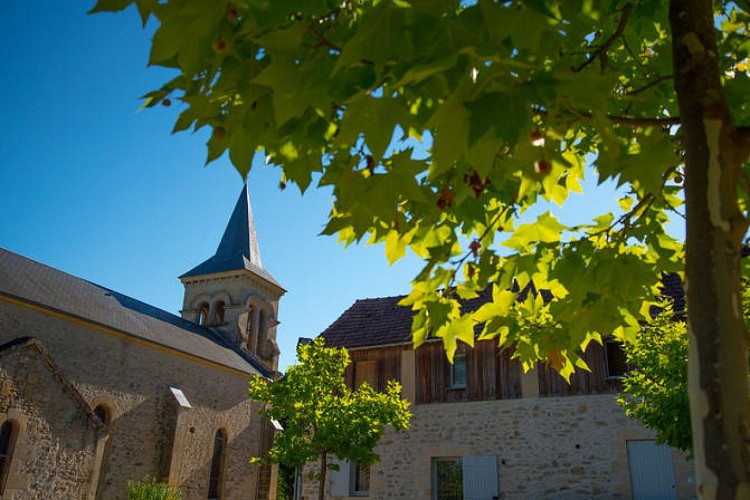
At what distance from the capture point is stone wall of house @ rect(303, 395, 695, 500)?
13883 mm

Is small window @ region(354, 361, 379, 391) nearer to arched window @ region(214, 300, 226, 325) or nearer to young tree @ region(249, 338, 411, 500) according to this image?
young tree @ region(249, 338, 411, 500)

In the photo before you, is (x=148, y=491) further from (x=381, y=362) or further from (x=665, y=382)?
(x=665, y=382)

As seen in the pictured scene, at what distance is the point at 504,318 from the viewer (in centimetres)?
326

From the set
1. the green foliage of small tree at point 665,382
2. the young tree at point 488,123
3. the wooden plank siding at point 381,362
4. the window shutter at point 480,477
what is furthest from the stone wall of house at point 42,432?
the young tree at point 488,123

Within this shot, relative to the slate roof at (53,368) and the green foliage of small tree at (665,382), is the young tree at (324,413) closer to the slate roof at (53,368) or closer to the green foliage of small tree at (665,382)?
the slate roof at (53,368)

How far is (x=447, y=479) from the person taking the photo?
15.8 m

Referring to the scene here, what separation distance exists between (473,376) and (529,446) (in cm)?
239

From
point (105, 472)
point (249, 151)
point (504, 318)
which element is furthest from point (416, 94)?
point (105, 472)

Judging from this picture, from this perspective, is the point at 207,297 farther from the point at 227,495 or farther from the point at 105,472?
the point at 105,472

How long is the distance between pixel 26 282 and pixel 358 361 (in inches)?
489

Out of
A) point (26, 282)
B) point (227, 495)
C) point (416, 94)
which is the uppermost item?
point (26, 282)

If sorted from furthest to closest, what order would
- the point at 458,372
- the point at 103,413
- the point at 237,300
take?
the point at 237,300 → the point at 103,413 → the point at 458,372

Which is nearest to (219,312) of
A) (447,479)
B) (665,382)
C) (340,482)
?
(340,482)

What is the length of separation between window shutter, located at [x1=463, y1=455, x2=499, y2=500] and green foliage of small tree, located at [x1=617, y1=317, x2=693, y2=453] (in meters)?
6.35
